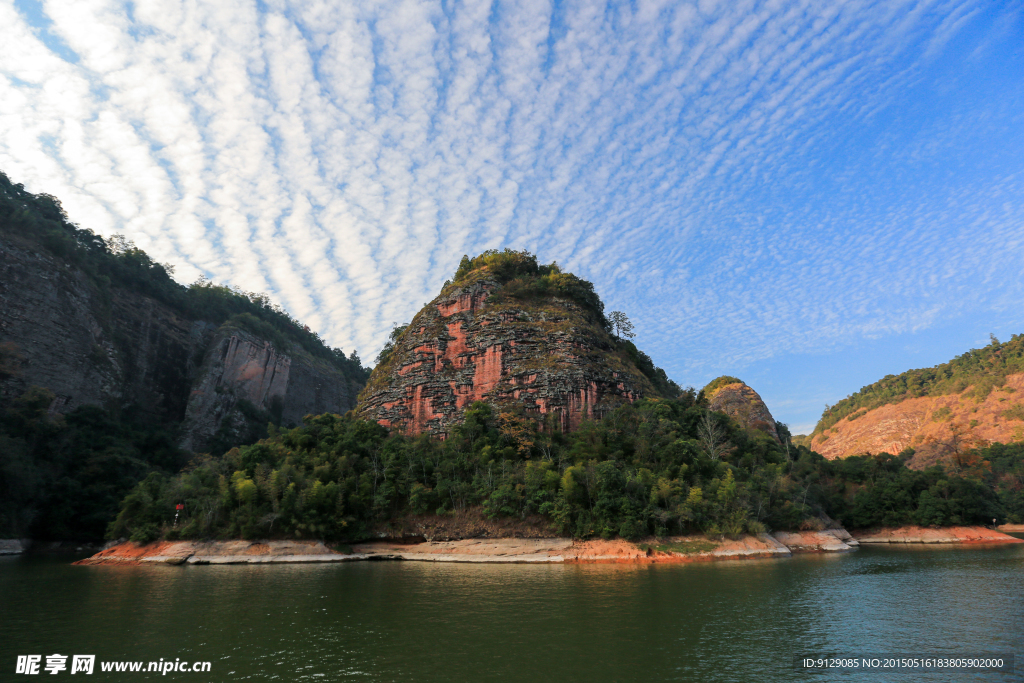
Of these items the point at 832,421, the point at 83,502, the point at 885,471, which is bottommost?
the point at 83,502

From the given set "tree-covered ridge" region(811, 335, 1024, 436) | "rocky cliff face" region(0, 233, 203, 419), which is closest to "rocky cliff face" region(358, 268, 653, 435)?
"rocky cliff face" region(0, 233, 203, 419)

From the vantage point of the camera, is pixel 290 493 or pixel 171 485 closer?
pixel 290 493

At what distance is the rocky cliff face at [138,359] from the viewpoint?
53.1 m

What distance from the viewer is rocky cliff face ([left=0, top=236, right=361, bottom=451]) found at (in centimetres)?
5312

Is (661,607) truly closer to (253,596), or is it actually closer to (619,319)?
(253,596)

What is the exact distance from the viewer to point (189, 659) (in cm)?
1266

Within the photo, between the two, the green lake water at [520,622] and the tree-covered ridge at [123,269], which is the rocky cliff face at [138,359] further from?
the green lake water at [520,622]

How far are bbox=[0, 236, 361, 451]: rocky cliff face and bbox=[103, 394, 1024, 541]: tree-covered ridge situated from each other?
18.8 metres

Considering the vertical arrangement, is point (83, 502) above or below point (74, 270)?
below

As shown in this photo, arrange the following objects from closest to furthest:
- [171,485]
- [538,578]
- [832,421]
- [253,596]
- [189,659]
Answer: [189,659], [253,596], [538,578], [171,485], [832,421]

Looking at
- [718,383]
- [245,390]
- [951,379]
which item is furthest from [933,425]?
[245,390]

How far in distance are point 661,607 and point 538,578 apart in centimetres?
1078

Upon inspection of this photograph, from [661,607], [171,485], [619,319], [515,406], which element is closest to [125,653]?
[661,607]

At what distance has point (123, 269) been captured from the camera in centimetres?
7238
